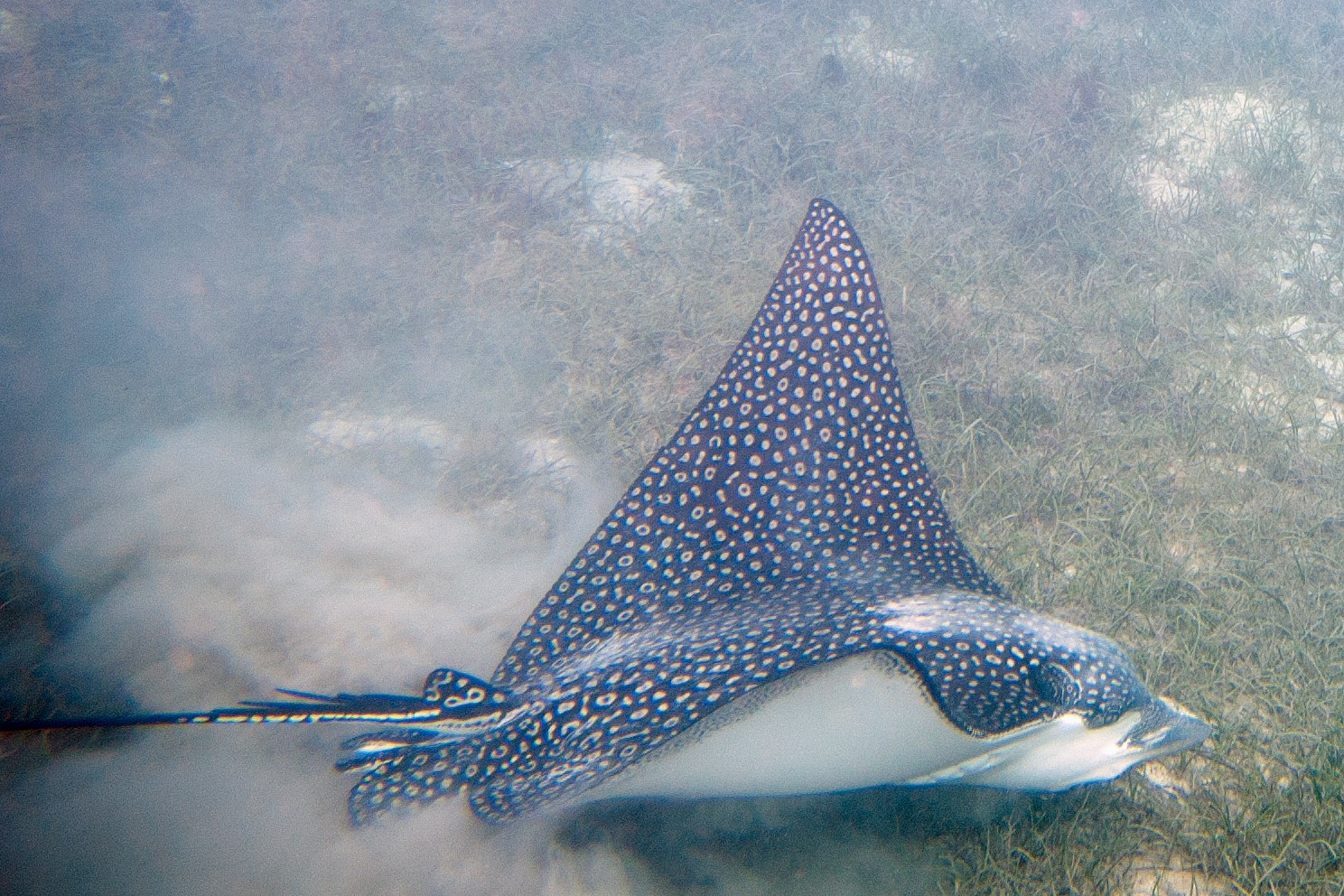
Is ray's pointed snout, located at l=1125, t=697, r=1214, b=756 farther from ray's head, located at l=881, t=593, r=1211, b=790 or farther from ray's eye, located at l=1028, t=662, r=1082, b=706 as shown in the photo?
ray's eye, located at l=1028, t=662, r=1082, b=706

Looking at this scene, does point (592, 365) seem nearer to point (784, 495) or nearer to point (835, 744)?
point (784, 495)

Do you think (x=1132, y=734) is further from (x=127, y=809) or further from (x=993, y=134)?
(x=993, y=134)

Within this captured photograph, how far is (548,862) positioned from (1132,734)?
1728 millimetres

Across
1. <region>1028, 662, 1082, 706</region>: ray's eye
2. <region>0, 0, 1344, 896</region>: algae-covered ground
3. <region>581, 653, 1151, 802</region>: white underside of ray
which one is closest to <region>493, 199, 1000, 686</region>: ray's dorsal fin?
<region>1028, 662, 1082, 706</region>: ray's eye

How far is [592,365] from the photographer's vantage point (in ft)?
13.8

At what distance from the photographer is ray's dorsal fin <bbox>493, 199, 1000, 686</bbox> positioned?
7.34 feet

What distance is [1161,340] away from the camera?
3896 millimetres

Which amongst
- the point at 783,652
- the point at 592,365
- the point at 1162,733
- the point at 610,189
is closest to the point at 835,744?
the point at 783,652

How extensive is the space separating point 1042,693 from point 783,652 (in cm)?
75

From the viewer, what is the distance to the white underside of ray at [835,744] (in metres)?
1.67

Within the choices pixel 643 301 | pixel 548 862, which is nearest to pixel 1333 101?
pixel 643 301

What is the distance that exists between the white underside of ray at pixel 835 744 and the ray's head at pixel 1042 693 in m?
0.02

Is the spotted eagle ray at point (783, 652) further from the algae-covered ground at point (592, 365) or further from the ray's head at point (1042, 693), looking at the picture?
the algae-covered ground at point (592, 365)

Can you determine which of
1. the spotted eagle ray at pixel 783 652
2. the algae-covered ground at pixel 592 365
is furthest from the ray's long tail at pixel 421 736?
the algae-covered ground at pixel 592 365
